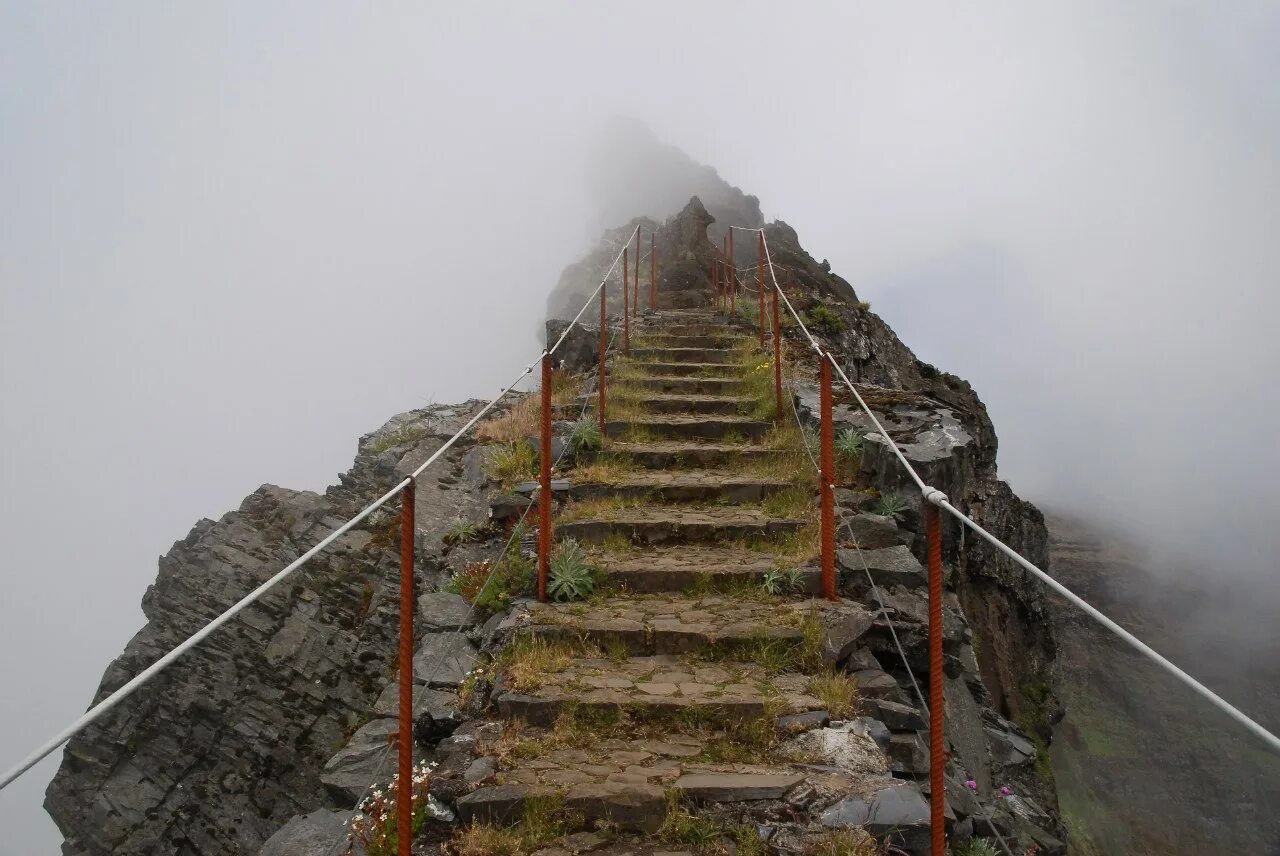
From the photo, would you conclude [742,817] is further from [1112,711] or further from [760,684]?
[1112,711]

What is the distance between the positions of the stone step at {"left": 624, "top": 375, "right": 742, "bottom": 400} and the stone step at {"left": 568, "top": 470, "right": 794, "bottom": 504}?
3.20m

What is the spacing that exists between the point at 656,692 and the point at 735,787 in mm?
942

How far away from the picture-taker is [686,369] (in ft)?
38.1

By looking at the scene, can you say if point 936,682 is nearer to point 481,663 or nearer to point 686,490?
point 481,663

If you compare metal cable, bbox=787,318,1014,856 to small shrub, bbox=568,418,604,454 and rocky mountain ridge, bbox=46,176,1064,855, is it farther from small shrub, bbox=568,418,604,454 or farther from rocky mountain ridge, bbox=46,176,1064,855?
small shrub, bbox=568,418,604,454

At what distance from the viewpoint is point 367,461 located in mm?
12219

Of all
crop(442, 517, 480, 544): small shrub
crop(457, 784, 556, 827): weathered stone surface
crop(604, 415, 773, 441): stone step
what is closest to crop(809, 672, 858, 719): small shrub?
crop(457, 784, 556, 827): weathered stone surface

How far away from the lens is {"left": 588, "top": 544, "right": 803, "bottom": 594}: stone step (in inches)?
237

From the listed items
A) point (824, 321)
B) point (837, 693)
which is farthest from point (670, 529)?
point (824, 321)

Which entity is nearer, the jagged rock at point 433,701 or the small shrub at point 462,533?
the jagged rock at point 433,701

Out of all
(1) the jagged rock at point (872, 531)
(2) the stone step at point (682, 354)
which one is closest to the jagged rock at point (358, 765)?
A: (1) the jagged rock at point (872, 531)

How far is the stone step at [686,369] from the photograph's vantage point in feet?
37.3

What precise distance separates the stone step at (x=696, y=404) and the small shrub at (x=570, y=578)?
4.08m

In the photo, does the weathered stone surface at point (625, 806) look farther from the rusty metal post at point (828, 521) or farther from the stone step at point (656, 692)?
the rusty metal post at point (828, 521)
